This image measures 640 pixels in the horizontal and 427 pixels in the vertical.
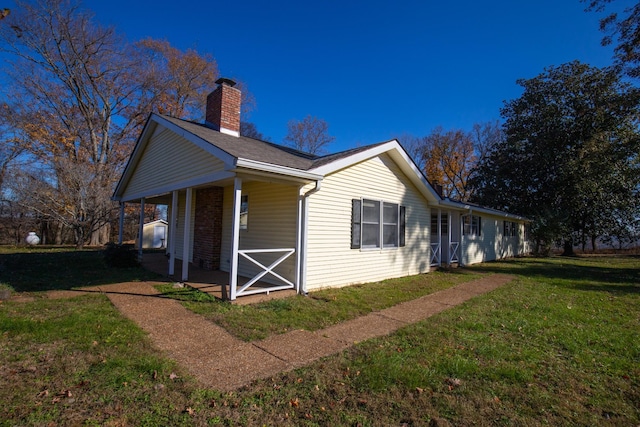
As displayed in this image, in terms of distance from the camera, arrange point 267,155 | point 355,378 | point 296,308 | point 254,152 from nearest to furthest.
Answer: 1. point 355,378
2. point 296,308
3. point 254,152
4. point 267,155

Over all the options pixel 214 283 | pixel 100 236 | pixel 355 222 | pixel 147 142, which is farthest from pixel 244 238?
pixel 100 236

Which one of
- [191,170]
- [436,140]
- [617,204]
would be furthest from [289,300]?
[436,140]

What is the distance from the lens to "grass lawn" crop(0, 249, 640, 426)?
267 centimetres

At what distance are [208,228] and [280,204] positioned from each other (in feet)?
11.4

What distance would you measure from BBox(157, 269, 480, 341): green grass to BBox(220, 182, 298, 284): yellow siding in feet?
4.12

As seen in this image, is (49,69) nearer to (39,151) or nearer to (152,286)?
(39,151)

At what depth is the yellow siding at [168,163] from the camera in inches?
299

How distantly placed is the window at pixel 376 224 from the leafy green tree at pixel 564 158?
53.1 feet

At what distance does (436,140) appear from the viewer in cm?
3344

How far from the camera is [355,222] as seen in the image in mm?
8422

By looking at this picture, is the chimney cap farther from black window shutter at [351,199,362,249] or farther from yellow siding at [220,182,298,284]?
black window shutter at [351,199,362,249]

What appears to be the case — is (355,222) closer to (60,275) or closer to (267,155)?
(267,155)

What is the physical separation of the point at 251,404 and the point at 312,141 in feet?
101

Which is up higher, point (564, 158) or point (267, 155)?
point (564, 158)
